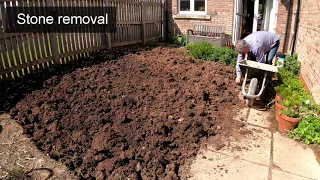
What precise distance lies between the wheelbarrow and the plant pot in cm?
78

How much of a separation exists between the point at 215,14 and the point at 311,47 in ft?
19.0

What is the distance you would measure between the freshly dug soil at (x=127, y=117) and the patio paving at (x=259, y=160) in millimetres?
294

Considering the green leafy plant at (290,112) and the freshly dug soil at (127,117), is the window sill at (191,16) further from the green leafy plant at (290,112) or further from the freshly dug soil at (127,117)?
the green leafy plant at (290,112)

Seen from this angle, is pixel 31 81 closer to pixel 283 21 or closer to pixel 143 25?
pixel 143 25

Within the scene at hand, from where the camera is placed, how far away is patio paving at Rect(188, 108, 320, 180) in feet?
10.6

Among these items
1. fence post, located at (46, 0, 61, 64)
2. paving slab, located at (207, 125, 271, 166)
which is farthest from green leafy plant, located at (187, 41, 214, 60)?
fence post, located at (46, 0, 61, 64)

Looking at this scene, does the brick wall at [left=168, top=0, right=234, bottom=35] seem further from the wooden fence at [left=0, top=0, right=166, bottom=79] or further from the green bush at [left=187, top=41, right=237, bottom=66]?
the green bush at [left=187, top=41, right=237, bottom=66]

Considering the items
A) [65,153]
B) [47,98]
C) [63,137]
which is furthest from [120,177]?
[47,98]

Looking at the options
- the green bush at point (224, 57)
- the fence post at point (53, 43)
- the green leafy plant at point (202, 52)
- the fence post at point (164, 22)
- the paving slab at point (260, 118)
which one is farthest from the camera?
the fence post at point (164, 22)

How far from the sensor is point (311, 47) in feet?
17.6

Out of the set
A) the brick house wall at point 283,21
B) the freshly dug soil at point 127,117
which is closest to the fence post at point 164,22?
the brick house wall at point 283,21

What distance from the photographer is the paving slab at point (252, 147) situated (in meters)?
3.62

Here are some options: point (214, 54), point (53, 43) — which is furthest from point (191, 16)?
point (53, 43)

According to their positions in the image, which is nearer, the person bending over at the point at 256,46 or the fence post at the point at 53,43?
the person bending over at the point at 256,46
